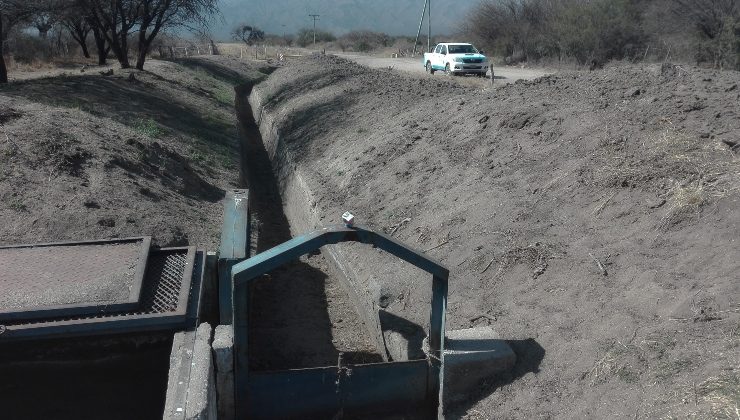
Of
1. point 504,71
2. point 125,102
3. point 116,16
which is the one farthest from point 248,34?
point 125,102

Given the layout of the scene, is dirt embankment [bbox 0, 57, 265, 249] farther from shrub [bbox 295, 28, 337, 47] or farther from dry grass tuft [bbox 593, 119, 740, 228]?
shrub [bbox 295, 28, 337, 47]

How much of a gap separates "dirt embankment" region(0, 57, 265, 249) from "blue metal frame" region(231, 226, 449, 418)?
11.2 feet

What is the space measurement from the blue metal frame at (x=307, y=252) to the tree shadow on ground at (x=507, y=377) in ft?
0.90

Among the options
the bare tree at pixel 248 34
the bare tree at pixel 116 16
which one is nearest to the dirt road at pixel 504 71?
the bare tree at pixel 116 16

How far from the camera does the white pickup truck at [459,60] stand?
92.1 ft

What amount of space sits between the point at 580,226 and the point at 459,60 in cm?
2146

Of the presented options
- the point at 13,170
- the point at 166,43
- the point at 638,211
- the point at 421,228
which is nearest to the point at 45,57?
the point at 166,43

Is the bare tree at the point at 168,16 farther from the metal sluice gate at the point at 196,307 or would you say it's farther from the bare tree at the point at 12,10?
the metal sluice gate at the point at 196,307

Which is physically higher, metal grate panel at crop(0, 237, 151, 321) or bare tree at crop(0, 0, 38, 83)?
bare tree at crop(0, 0, 38, 83)

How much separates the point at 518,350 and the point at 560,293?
810 mm

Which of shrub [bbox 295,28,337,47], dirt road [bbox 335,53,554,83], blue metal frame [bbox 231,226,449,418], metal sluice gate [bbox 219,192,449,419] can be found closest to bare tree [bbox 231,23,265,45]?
shrub [bbox 295,28,337,47]

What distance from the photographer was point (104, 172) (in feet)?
34.2

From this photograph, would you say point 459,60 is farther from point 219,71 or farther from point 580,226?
point 580,226

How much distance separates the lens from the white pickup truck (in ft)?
92.1
